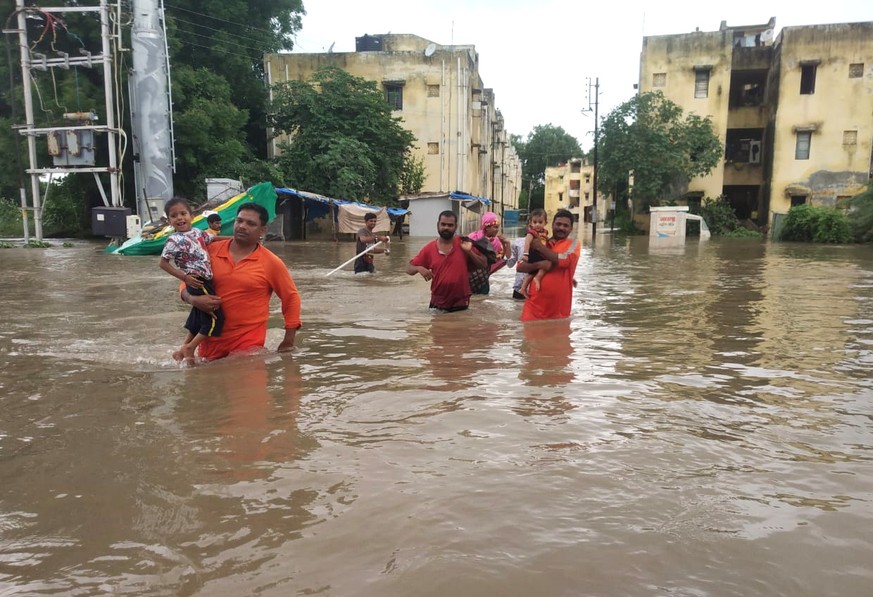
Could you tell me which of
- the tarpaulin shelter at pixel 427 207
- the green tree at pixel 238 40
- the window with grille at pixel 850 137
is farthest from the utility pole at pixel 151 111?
the window with grille at pixel 850 137

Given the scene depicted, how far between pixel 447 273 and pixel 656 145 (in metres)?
28.5

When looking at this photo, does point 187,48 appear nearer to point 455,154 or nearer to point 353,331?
point 455,154

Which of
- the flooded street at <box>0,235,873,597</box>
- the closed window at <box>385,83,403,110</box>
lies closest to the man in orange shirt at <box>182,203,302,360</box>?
the flooded street at <box>0,235,873,597</box>

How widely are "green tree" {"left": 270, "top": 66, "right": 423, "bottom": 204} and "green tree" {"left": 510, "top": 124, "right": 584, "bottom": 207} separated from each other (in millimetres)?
62055

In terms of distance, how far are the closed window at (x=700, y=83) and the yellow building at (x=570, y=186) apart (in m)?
43.1

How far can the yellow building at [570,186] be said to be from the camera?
262 ft

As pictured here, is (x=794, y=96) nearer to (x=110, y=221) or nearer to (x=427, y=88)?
(x=427, y=88)

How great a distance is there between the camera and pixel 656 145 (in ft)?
108

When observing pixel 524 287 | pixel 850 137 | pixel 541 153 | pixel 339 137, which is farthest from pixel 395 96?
pixel 541 153

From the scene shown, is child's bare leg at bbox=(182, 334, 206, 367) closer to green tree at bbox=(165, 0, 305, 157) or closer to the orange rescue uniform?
the orange rescue uniform

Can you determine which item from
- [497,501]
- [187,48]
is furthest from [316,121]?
[497,501]

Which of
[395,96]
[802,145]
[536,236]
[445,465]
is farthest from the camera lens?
[395,96]

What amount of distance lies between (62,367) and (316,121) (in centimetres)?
2589

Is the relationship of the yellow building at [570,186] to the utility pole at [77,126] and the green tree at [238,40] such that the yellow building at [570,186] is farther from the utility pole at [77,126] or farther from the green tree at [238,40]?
the utility pole at [77,126]
